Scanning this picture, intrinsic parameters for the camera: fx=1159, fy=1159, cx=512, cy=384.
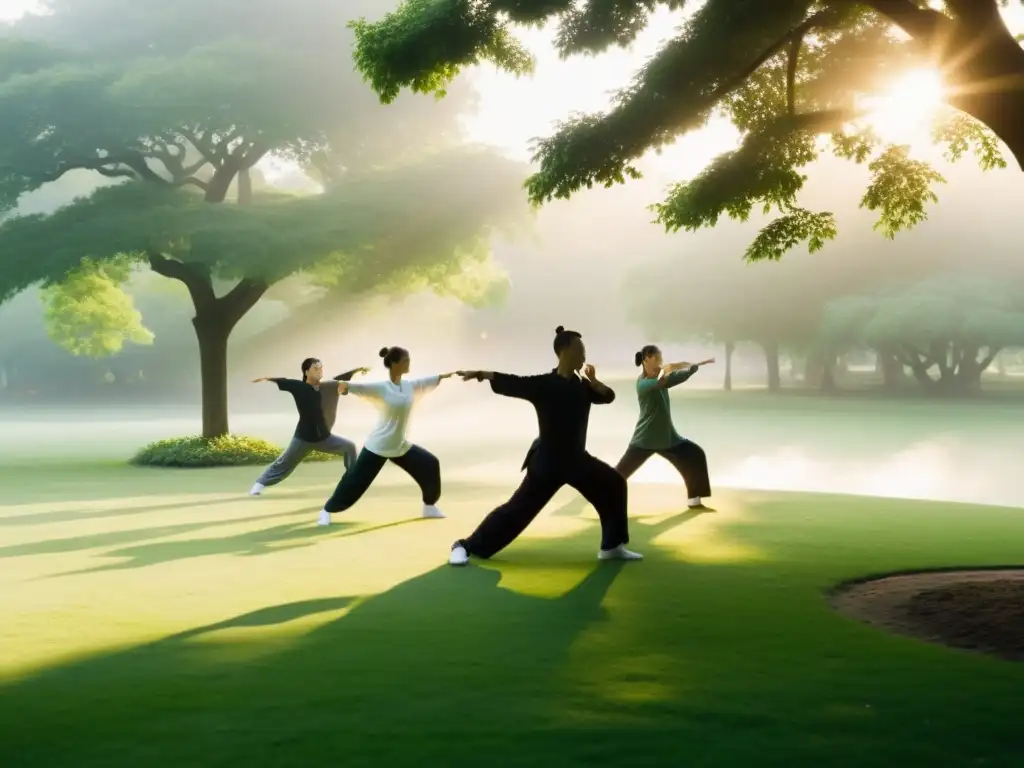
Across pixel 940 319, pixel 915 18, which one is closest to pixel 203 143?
pixel 915 18

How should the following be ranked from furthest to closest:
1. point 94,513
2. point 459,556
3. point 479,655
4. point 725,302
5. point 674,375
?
point 725,302 → point 94,513 → point 674,375 → point 459,556 → point 479,655

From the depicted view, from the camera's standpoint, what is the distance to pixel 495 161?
23.9m

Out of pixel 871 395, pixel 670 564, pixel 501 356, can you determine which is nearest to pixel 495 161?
pixel 670 564

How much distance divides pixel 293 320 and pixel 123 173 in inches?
1326

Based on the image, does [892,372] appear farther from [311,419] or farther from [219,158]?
[311,419]

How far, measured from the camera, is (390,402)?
11805 millimetres

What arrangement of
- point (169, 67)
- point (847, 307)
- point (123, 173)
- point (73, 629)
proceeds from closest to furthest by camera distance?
point (73, 629) → point (169, 67) → point (123, 173) → point (847, 307)

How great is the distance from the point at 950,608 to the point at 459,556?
12.5ft

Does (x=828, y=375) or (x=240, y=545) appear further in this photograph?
(x=828, y=375)

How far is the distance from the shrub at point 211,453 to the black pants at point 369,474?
8.99 meters

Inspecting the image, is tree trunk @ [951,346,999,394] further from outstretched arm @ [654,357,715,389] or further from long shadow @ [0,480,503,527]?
→ outstretched arm @ [654,357,715,389]

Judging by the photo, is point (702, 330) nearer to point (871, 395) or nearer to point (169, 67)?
point (871, 395)

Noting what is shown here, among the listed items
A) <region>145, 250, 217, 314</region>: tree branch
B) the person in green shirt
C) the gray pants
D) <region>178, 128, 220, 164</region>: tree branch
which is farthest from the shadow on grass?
<region>178, 128, 220, 164</region>: tree branch

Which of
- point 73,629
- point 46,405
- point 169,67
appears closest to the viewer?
point 73,629
